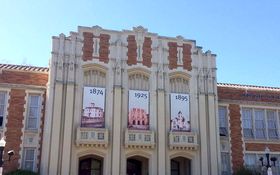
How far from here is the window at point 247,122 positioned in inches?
1209

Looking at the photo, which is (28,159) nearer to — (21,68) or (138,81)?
(21,68)

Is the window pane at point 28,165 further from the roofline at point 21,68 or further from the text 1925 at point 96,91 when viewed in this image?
the roofline at point 21,68

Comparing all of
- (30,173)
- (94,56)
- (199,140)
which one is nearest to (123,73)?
(94,56)

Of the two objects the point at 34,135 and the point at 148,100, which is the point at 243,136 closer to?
the point at 148,100

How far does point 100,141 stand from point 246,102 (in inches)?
479

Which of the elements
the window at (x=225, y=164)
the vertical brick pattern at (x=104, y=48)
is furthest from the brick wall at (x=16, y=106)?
the window at (x=225, y=164)

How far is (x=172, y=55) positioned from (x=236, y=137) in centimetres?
766

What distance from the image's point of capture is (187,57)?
29.5m

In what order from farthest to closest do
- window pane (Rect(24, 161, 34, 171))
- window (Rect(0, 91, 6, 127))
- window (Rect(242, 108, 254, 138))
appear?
window (Rect(242, 108, 254, 138)) < window (Rect(0, 91, 6, 127)) < window pane (Rect(24, 161, 34, 171))

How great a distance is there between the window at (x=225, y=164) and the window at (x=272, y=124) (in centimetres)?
427

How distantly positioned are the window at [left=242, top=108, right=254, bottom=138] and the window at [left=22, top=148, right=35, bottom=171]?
605 inches

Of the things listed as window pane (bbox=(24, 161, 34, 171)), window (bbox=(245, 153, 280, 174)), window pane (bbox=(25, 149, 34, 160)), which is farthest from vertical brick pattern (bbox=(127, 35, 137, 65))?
window (bbox=(245, 153, 280, 174))

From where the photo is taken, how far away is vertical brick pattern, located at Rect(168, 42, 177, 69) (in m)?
28.9

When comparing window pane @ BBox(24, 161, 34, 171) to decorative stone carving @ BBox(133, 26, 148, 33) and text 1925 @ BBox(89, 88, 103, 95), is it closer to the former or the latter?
text 1925 @ BBox(89, 88, 103, 95)
